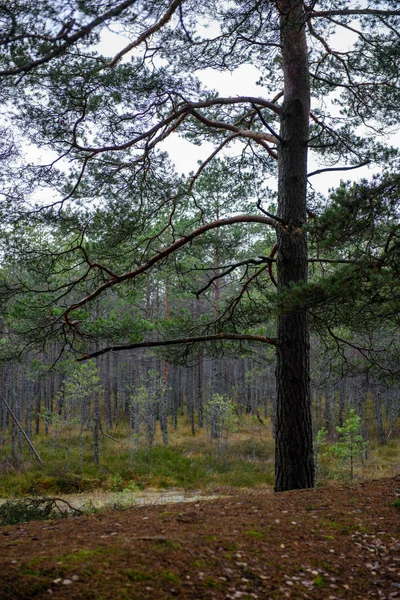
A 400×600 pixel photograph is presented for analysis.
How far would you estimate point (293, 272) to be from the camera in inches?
226

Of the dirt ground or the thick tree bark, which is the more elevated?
the thick tree bark

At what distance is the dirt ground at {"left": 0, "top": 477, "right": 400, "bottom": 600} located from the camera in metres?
2.50

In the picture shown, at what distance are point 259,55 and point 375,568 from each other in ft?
20.0

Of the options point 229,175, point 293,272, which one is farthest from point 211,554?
point 229,175

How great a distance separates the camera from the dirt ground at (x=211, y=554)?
8.20ft

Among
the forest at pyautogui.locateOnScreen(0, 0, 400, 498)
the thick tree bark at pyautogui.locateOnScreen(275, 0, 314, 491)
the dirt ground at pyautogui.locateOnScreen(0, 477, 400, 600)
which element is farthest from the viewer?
the thick tree bark at pyautogui.locateOnScreen(275, 0, 314, 491)

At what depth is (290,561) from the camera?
3057mm

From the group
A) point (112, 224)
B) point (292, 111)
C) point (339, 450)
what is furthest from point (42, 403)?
point (292, 111)

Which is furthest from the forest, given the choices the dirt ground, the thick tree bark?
the dirt ground

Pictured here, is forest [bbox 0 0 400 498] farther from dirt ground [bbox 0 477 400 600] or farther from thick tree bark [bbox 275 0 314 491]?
dirt ground [bbox 0 477 400 600]

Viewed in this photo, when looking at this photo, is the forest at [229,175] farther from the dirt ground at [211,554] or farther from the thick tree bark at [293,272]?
the dirt ground at [211,554]

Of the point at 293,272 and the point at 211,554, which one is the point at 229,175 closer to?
the point at 293,272

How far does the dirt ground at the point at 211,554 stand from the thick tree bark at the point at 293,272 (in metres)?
1.27

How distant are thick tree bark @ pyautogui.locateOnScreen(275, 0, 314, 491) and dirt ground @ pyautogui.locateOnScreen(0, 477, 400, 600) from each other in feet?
4.18
